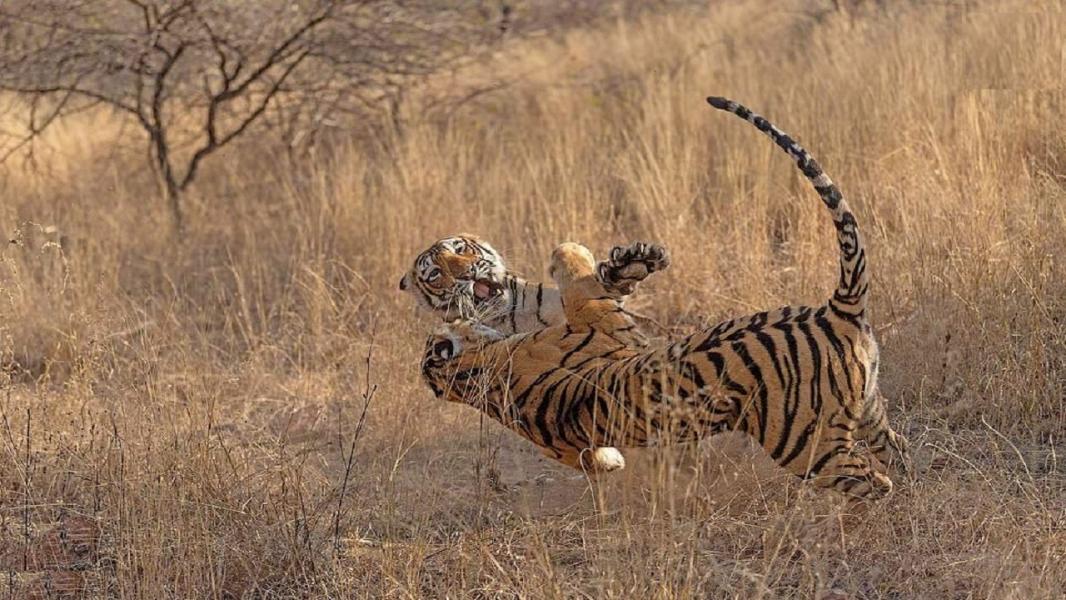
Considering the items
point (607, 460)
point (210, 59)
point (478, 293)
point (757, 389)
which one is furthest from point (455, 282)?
point (210, 59)

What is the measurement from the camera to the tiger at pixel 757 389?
11.0ft

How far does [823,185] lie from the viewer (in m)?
3.31

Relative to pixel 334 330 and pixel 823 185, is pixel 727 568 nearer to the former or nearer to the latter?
pixel 823 185

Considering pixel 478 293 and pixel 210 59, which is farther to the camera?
pixel 210 59

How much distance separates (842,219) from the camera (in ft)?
10.9

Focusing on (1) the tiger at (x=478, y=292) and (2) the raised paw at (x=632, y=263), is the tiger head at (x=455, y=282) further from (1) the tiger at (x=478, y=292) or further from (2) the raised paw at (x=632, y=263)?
(2) the raised paw at (x=632, y=263)

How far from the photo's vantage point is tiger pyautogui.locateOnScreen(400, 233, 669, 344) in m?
4.44

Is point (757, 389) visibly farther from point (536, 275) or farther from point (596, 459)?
point (536, 275)

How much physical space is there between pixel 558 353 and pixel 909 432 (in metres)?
1.44

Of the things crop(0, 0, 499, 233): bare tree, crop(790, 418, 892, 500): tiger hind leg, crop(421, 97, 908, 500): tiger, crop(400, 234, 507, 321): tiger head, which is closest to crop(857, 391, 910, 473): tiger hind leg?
crop(421, 97, 908, 500): tiger

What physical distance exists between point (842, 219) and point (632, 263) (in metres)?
0.80

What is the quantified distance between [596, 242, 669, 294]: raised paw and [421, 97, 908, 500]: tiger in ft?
0.75

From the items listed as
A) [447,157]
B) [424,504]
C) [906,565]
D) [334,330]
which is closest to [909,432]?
[906,565]

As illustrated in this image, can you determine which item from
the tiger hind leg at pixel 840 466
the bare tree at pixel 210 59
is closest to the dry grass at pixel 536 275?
the tiger hind leg at pixel 840 466
